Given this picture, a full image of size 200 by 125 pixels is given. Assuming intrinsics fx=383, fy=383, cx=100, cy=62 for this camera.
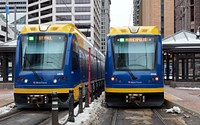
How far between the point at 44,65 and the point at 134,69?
3547 millimetres

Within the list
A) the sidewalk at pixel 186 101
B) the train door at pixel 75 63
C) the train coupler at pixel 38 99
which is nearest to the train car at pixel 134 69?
the sidewalk at pixel 186 101

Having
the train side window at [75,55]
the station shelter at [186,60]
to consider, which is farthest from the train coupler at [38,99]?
the station shelter at [186,60]

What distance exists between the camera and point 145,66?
15242 millimetres

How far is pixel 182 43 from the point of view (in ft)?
103

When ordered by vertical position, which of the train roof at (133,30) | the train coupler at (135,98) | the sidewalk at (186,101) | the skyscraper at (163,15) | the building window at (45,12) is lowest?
the sidewalk at (186,101)

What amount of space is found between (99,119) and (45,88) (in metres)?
2.87

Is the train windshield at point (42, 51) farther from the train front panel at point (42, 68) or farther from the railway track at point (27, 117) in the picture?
the railway track at point (27, 117)

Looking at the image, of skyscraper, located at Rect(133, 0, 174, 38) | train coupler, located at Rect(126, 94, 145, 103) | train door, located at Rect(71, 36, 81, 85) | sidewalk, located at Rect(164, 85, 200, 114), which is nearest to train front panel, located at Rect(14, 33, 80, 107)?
train door, located at Rect(71, 36, 81, 85)

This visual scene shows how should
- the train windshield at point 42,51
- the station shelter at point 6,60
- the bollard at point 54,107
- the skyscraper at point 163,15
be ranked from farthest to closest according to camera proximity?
1. the skyscraper at point 163,15
2. the station shelter at point 6,60
3. the train windshield at point 42,51
4. the bollard at point 54,107

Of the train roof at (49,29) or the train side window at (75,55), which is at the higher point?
the train roof at (49,29)

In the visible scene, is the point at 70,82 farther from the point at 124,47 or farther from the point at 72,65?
the point at 124,47

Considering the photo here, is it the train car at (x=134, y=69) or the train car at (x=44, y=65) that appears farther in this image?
the train car at (x=134, y=69)

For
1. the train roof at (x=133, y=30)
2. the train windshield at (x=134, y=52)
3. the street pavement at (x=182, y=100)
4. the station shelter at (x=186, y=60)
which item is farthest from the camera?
the station shelter at (x=186, y=60)

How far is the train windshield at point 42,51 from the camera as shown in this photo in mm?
14477
